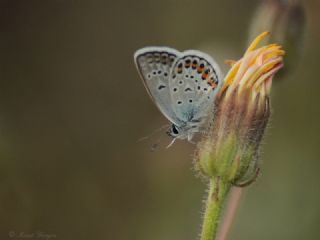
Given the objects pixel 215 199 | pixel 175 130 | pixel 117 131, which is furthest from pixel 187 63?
pixel 117 131

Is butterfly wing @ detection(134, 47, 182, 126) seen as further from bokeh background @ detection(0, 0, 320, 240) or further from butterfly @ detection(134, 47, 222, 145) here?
bokeh background @ detection(0, 0, 320, 240)

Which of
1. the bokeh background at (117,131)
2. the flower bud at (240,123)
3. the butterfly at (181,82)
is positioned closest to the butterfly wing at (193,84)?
the butterfly at (181,82)

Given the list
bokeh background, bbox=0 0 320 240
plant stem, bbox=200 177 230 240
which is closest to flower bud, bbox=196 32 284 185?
plant stem, bbox=200 177 230 240

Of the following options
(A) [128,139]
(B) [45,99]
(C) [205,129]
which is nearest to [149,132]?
(A) [128,139]

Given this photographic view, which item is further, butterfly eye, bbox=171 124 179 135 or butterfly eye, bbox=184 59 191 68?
butterfly eye, bbox=171 124 179 135

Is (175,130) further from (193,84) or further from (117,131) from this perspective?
(117,131)

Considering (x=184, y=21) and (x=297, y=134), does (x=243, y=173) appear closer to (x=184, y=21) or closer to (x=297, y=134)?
(x=297, y=134)

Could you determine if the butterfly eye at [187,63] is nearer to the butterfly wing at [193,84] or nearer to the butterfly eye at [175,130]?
the butterfly wing at [193,84]
